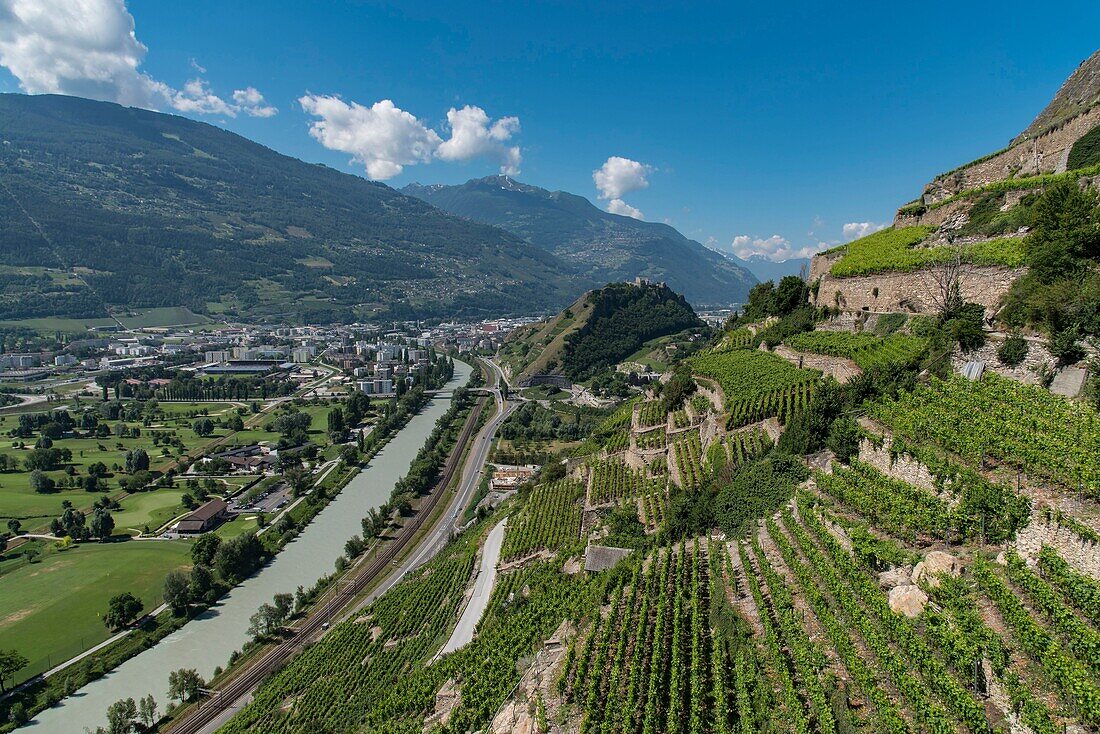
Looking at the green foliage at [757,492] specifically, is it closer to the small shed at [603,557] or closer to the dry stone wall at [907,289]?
the small shed at [603,557]

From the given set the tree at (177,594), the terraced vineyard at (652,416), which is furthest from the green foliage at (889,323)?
the tree at (177,594)

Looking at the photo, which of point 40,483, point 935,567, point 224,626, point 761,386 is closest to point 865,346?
point 761,386

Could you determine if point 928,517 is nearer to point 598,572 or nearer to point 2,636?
point 598,572

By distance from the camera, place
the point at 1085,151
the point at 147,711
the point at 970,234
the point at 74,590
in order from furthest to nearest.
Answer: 1. the point at 74,590
2. the point at 147,711
3. the point at 1085,151
4. the point at 970,234

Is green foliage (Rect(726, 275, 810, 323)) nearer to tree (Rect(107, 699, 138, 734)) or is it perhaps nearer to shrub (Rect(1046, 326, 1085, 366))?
shrub (Rect(1046, 326, 1085, 366))

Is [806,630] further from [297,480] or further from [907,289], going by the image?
[297,480]

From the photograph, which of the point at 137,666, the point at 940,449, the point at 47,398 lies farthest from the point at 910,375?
the point at 47,398
